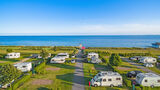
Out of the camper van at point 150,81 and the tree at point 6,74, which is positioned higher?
the tree at point 6,74

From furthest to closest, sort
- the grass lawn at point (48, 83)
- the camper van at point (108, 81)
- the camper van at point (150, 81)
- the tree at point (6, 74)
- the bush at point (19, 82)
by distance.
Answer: the camper van at point (108, 81), the grass lawn at point (48, 83), the camper van at point (150, 81), the bush at point (19, 82), the tree at point (6, 74)

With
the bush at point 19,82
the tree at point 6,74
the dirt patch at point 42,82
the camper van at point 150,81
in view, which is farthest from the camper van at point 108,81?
the tree at point 6,74

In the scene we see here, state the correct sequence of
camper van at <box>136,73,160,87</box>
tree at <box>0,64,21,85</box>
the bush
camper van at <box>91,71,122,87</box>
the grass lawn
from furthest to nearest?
camper van at <box>91,71,122,87</box> < the grass lawn < camper van at <box>136,73,160,87</box> < the bush < tree at <box>0,64,21,85</box>

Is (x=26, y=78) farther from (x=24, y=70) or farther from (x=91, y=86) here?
(x=91, y=86)

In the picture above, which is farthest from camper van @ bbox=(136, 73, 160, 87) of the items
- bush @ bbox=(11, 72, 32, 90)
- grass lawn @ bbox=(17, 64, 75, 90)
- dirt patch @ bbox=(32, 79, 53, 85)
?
bush @ bbox=(11, 72, 32, 90)

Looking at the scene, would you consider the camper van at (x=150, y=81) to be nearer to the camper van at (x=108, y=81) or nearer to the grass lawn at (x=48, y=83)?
the camper van at (x=108, y=81)

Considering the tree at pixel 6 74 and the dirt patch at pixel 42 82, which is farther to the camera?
the dirt patch at pixel 42 82

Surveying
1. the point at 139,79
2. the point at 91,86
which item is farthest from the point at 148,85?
the point at 91,86

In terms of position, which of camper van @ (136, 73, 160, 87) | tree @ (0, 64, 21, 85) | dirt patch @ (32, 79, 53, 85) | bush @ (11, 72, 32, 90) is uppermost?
tree @ (0, 64, 21, 85)

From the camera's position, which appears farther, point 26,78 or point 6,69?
point 26,78

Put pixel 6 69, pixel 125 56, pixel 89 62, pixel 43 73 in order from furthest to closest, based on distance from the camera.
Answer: pixel 125 56 → pixel 89 62 → pixel 43 73 → pixel 6 69

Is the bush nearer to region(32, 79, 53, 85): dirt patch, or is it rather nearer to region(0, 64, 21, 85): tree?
region(0, 64, 21, 85): tree
